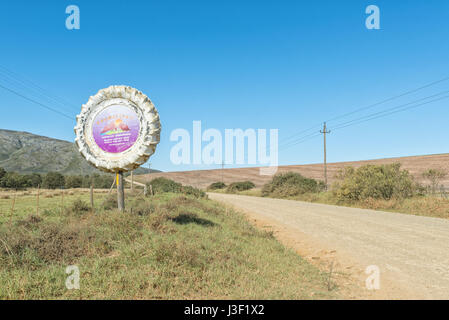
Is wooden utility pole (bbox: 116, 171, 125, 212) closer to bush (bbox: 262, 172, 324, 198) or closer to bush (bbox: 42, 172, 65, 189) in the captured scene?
bush (bbox: 262, 172, 324, 198)

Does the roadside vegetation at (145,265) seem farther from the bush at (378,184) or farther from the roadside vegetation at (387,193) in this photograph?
the bush at (378,184)

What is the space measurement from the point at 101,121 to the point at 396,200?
17.5 metres

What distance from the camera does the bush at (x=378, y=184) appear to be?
2044cm

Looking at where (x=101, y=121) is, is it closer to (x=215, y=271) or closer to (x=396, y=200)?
(x=215, y=271)

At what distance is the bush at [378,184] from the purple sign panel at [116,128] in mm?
17623

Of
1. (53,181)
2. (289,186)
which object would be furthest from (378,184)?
(53,181)

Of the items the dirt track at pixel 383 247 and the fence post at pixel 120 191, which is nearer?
the dirt track at pixel 383 247

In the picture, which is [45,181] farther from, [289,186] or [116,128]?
[116,128]

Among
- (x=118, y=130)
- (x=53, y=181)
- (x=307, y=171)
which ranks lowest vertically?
(x=53, y=181)

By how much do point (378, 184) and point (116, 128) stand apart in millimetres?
18186

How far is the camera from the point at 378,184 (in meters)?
20.9

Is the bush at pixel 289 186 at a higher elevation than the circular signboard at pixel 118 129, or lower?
lower

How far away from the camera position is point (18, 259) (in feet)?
18.6

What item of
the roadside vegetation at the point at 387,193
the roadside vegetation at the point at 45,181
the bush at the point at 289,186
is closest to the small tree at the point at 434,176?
the roadside vegetation at the point at 387,193
